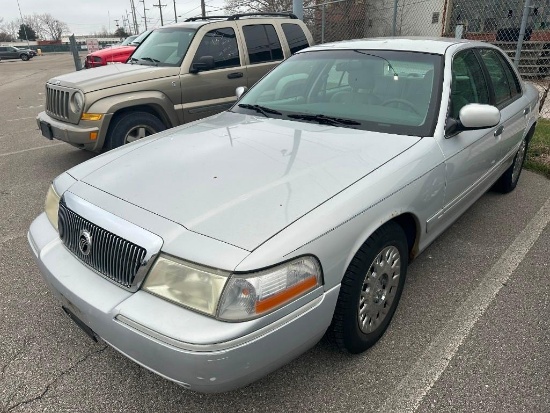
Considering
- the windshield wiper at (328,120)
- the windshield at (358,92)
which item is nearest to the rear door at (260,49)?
the windshield at (358,92)

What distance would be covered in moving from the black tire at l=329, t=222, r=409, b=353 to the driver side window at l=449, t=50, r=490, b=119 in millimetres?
1083

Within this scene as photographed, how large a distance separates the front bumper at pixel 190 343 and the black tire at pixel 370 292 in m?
0.15

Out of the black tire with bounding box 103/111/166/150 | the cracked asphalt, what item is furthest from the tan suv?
the cracked asphalt

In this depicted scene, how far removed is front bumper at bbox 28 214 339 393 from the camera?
162cm

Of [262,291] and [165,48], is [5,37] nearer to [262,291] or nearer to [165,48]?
[165,48]

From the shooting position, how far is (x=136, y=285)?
183 centimetres

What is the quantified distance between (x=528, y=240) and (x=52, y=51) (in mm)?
81263

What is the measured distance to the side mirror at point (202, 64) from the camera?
5.57 meters

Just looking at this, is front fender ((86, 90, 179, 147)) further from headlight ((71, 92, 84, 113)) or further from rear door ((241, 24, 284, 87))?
rear door ((241, 24, 284, 87))

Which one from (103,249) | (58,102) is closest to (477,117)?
(103,249)

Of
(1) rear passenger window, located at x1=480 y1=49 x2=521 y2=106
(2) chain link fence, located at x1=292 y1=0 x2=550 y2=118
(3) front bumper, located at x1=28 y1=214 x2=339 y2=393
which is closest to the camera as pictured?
(3) front bumper, located at x1=28 y1=214 x2=339 y2=393

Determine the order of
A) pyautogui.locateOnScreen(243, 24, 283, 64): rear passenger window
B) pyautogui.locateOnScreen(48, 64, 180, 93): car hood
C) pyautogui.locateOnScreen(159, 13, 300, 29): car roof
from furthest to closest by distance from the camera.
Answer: pyautogui.locateOnScreen(243, 24, 283, 64): rear passenger window < pyautogui.locateOnScreen(159, 13, 300, 29): car roof < pyautogui.locateOnScreen(48, 64, 180, 93): car hood

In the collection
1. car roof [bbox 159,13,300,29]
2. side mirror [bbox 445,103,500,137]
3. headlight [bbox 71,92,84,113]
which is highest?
car roof [bbox 159,13,300,29]

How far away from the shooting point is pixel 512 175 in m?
4.46
